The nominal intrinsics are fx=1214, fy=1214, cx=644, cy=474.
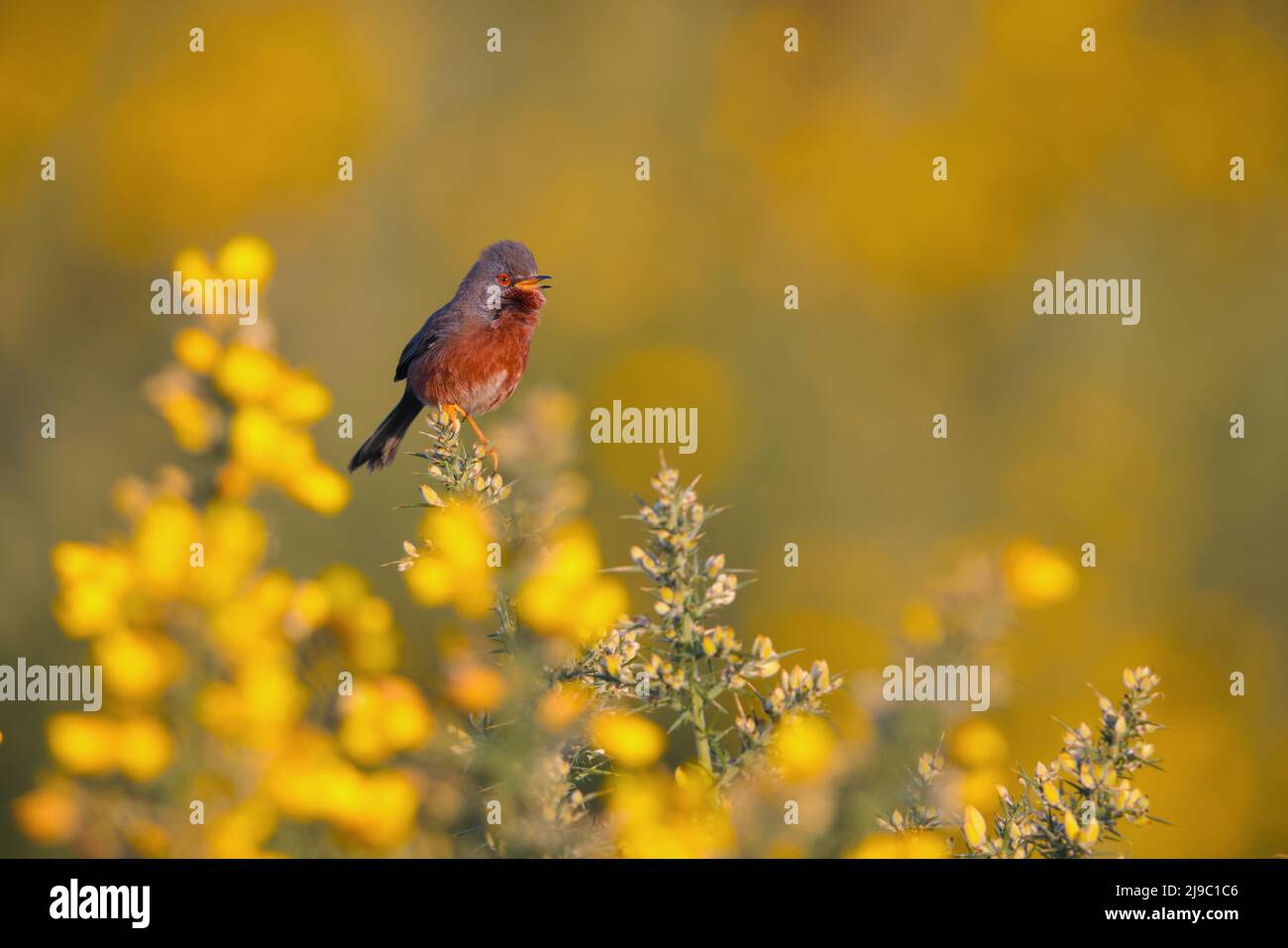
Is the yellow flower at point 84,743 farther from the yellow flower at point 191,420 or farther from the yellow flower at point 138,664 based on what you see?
the yellow flower at point 191,420

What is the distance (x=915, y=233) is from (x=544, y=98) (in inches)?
81.5

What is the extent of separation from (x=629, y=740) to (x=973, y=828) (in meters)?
0.52

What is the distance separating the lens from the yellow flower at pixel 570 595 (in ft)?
5.51

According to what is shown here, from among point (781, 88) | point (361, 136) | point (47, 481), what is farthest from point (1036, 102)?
point (47, 481)

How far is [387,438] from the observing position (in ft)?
14.7

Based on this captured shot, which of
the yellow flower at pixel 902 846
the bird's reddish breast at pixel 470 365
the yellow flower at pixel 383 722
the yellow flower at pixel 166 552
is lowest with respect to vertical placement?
the yellow flower at pixel 902 846

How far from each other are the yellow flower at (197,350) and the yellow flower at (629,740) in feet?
2.87

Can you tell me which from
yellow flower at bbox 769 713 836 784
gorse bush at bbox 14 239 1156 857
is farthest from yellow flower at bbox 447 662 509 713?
yellow flower at bbox 769 713 836 784

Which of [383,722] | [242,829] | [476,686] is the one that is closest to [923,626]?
[476,686]

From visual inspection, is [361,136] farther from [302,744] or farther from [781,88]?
[302,744]

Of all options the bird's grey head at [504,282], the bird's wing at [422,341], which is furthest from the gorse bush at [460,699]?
the bird's wing at [422,341]

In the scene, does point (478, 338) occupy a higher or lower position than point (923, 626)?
higher

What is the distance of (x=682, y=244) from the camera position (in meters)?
6.15

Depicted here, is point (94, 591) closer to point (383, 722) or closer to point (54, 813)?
point (54, 813)
